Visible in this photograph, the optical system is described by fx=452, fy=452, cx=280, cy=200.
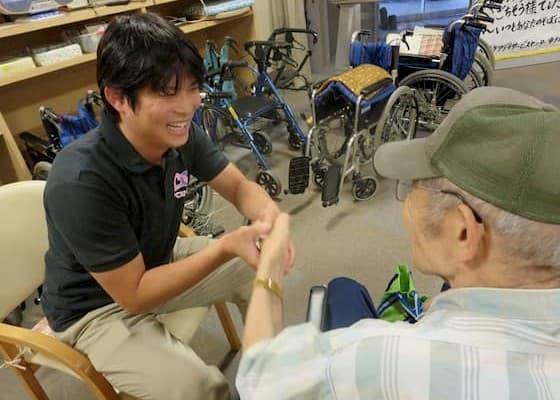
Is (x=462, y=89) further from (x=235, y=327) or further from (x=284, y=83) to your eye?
(x=235, y=327)

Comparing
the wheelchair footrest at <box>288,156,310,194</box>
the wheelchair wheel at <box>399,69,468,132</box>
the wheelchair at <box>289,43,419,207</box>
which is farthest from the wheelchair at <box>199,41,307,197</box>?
the wheelchair wheel at <box>399,69,468,132</box>

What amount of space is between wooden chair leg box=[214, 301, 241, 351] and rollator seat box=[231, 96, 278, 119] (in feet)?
4.52

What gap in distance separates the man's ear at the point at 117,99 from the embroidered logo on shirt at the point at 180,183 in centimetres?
22

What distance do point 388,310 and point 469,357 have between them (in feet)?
2.21

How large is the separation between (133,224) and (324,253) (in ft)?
4.06

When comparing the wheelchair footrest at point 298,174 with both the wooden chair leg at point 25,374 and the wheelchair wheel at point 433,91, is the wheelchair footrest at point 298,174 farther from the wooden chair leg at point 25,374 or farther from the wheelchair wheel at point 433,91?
the wooden chair leg at point 25,374

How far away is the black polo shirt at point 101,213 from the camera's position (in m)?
0.95

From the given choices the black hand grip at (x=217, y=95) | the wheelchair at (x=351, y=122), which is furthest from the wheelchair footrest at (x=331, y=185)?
the black hand grip at (x=217, y=95)

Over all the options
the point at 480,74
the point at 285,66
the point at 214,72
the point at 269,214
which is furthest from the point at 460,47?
the point at 269,214

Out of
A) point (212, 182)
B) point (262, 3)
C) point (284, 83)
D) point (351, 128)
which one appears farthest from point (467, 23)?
point (212, 182)

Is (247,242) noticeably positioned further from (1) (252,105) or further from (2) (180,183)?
(1) (252,105)

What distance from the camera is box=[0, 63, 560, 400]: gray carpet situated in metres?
1.66

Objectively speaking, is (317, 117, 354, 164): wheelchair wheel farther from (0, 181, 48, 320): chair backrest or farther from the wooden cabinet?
(0, 181, 48, 320): chair backrest

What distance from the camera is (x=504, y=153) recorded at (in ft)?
1.78
